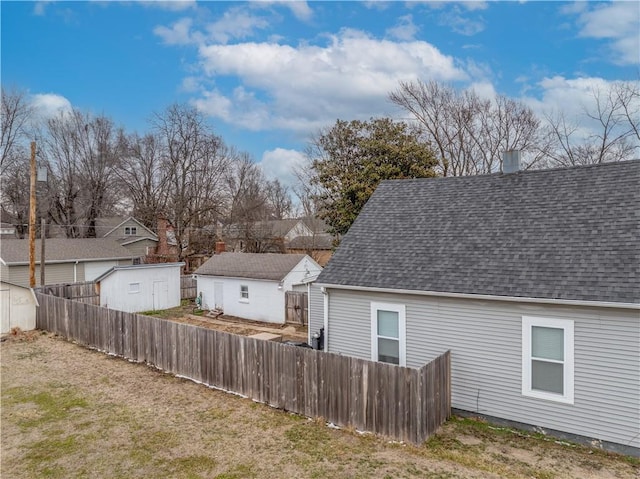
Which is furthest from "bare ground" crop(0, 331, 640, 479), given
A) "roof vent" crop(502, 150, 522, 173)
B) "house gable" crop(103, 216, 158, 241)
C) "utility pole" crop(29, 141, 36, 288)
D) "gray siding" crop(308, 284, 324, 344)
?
"house gable" crop(103, 216, 158, 241)

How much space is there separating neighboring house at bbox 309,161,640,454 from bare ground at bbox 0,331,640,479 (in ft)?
2.94

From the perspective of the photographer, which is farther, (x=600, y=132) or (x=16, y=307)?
(x=600, y=132)

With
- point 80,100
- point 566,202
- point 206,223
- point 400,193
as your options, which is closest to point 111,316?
point 400,193

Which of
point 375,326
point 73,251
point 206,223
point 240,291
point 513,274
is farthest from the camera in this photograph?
point 206,223

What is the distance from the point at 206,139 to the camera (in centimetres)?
4022

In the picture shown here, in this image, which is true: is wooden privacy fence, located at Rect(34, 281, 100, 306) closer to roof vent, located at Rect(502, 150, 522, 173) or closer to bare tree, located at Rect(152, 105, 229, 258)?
bare tree, located at Rect(152, 105, 229, 258)

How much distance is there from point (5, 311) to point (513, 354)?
19.1m

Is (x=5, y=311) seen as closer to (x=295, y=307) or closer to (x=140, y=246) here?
(x=295, y=307)

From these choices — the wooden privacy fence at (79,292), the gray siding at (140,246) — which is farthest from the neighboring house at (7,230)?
the wooden privacy fence at (79,292)

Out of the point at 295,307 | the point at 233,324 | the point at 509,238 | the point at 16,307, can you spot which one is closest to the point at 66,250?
the point at 16,307

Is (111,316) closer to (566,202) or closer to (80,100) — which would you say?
(566,202)

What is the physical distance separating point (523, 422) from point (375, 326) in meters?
3.87

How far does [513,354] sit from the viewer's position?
8594 millimetres

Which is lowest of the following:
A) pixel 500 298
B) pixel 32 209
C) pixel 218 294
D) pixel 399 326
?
pixel 218 294
